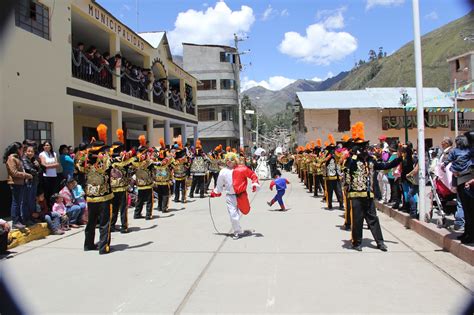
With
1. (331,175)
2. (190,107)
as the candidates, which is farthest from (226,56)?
(331,175)

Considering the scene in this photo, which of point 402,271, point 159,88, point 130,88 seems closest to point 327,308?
point 402,271

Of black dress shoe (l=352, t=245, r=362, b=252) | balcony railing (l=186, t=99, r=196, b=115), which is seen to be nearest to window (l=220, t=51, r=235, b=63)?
balcony railing (l=186, t=99, r=196, b=115)

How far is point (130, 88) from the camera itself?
18.4m

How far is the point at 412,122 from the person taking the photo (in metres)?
35.4

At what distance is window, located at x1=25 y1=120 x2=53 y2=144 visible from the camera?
10.4m

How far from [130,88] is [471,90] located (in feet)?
88.3

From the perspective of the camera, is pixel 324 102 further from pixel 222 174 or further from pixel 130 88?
pixel 222 174

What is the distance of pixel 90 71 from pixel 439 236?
12444mm

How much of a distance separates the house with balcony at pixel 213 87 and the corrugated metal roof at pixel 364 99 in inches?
411

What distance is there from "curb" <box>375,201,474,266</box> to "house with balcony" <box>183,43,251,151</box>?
3670 centimetres

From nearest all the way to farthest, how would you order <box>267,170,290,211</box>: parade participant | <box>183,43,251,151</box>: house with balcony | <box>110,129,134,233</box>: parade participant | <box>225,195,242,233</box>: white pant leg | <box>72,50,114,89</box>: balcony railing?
<box>110,129,134,233</box>: parade participant < <box>225,195,242,233</box>: white pant leg < <box>267,170,290,211</box>: parade participant < <box>72,50,114,89</box>: balcony railing < <box>183,43,251,151</box>: house with balcony

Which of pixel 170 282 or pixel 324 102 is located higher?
pixel 324 102

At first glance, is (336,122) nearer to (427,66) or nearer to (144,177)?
(144,177)

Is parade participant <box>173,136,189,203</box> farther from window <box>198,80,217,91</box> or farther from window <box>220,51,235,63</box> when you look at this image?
window <box>220,51,235,63</box>
